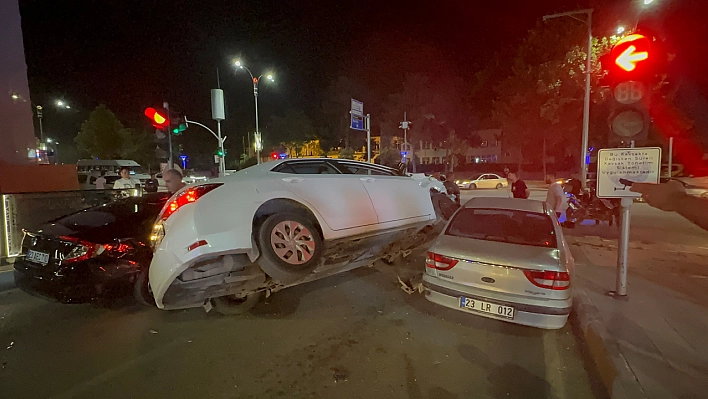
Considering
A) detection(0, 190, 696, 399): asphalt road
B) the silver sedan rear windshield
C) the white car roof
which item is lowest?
detection(0, 190, 696, 399): asphalt road

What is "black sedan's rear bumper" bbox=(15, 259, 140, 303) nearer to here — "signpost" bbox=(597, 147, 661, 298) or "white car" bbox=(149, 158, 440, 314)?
"white car" bbox=(149, 158, 440, 314)

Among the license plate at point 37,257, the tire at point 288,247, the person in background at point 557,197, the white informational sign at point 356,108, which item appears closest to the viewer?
the tire at point 288,247

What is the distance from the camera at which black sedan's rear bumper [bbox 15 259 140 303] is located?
459cm

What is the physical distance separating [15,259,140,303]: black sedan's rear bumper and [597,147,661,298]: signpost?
594 cm

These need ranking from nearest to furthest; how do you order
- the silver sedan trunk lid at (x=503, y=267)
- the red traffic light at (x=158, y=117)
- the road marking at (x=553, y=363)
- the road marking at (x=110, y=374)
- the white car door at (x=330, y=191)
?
the road marking at (x=110, y=374)
the road marking at (x=553, y=363)
the silver sedan trunk lid at (x=503, y=267)
the white car door at (x=330, y=191)
the red traffic light at (x=158, y=117)

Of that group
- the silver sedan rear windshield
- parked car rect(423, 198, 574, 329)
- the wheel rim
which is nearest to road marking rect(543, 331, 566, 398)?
parked car rect(423, 198, 574, 329)

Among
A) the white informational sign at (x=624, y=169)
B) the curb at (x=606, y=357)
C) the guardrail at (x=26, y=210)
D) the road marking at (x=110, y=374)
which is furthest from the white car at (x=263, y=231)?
the guardrail at (x=26, y=210)

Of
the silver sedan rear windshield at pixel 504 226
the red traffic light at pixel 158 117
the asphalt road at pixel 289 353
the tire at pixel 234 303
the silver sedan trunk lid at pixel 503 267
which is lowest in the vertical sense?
the asphalt road at pixel 289 353

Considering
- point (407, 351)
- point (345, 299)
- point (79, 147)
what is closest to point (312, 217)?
point (345, 299)

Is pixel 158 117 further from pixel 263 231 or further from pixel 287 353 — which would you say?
pixel 287 353

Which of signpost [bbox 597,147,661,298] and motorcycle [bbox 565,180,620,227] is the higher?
signpost [bbox 597,147,661,298]

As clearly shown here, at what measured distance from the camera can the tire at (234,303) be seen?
4.81 meters

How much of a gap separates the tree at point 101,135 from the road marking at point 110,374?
1966 inches

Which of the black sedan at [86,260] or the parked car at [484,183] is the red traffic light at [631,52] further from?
the parked car at [484,183]
